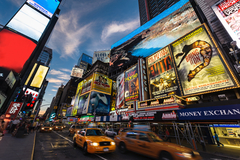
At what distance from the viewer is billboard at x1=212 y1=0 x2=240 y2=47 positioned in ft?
38.9

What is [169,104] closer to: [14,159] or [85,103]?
[14,159]

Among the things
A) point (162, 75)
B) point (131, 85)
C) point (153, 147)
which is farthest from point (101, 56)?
point (153, 147)

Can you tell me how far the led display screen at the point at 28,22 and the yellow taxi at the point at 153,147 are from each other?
125ft

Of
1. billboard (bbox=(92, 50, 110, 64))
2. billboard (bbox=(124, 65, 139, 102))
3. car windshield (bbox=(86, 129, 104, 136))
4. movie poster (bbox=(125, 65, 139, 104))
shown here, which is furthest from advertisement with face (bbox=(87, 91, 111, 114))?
car windshield (bbox=(86, 129, 104, 136))

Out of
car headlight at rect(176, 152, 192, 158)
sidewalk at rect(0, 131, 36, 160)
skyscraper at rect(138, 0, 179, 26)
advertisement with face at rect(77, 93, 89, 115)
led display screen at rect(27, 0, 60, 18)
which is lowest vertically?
sidewalk at rect(0, 131, 36, 160)

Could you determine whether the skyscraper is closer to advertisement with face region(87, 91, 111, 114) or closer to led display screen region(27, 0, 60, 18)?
led display screen region(27, 0, 60, 18)

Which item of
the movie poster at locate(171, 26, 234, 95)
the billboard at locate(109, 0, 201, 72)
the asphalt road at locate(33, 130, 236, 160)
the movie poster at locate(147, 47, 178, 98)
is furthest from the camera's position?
the billboard at locate(109, 0, 201, 72)

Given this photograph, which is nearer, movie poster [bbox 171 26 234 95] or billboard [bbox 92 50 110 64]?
movie poster [bbox 171 26 234 95]

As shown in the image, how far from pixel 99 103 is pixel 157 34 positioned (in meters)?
35.0

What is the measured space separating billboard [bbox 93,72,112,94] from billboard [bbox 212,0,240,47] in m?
42.0

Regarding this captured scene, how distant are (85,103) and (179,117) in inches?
1580

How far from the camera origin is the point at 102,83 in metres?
48.2

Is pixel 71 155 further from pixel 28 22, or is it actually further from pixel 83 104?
pixel 83 104

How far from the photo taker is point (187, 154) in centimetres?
461
